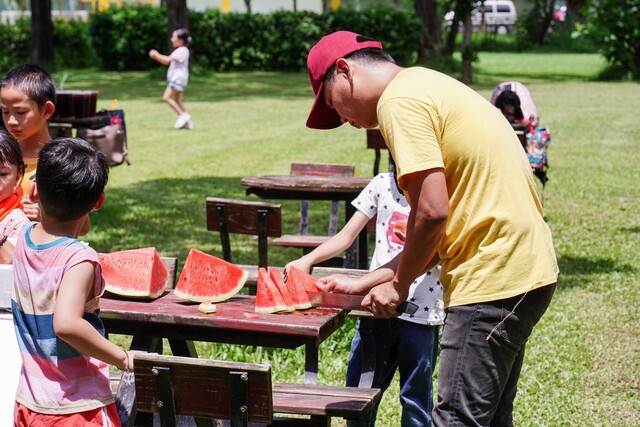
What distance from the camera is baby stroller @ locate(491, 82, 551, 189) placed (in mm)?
10211

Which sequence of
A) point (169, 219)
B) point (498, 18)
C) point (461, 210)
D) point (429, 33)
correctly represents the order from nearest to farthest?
1. point (461, 210)
2. point (169, 219)
3. point (429, 33)
4. point (498, 18)

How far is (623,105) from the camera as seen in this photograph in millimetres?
24391

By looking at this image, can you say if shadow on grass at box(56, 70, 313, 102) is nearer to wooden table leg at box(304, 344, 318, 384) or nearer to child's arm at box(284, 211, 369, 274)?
wooden table leg at box(304, 344, 318, 384)

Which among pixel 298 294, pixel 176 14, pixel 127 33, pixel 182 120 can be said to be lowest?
pixel 182 120

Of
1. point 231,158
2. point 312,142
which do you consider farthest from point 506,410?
point 312,142

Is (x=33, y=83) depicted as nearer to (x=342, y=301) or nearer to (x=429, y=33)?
(x=342, y=301)

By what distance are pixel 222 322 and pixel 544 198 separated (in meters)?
9.44

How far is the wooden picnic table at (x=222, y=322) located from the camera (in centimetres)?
377

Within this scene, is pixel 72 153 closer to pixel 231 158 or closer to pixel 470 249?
pixel 470 249

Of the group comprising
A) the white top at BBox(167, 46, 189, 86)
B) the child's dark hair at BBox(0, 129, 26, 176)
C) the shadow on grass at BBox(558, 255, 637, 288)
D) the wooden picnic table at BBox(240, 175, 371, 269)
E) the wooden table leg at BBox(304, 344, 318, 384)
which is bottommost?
the shadow on grass at BBox(558, 255, 637, 288)

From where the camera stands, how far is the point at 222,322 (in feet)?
12.6

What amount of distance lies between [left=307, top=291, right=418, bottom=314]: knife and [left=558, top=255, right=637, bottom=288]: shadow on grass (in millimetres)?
4802

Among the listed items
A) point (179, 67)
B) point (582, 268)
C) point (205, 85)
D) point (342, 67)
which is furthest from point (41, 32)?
point (342, 67)

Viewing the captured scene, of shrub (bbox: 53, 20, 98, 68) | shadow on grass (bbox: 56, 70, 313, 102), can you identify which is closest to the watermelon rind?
shadow on grass (bbox: 56, 70, 313, 102)
